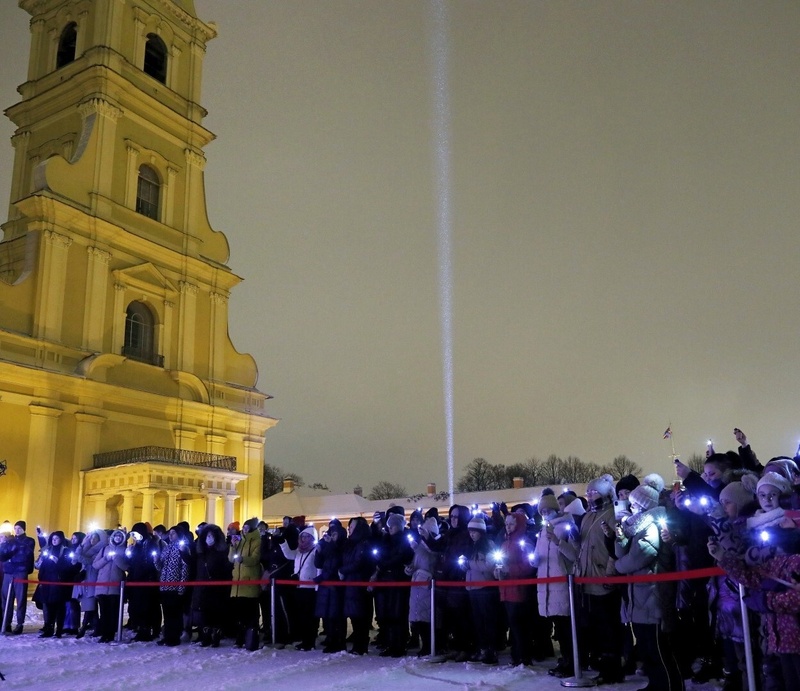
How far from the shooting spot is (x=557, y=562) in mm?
8711

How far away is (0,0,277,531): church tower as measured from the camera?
27281mm

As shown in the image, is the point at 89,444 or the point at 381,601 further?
the point at 89,444

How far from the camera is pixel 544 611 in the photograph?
859cm

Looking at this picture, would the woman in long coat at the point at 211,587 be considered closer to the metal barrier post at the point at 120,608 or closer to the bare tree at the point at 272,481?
the metal barrier post at the point at 120,608

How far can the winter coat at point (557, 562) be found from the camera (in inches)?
334

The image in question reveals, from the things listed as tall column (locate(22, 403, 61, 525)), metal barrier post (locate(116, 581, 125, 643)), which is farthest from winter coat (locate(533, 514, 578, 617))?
tall column (locate(22, 403, 61, 525))

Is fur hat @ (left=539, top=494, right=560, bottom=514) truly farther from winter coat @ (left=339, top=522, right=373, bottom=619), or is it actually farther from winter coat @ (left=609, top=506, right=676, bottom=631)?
winter coat @ (left=339, top=522, right=373, bottom=619)

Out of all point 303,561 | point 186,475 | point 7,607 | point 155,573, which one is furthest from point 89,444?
point 303,561

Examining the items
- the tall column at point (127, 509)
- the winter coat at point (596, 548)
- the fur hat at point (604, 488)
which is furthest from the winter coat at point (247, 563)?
the tall column at point (127, 509)

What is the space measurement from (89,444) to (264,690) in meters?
22.7

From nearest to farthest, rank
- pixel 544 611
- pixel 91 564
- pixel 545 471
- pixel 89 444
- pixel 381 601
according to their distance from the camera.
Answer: pixel 544 611 < pixel 381 601 < pixel 91 564 < pixel 89 444 < pixel 545 471

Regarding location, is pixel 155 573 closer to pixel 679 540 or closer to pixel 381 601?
pixel 381 601

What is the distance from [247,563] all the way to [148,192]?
26464 mm

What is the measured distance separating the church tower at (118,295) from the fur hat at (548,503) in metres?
20.5
